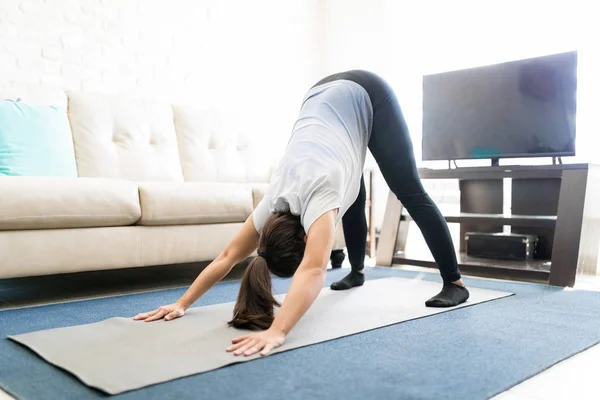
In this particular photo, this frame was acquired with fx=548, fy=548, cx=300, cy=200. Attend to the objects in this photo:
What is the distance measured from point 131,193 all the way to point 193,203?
300 millimetres

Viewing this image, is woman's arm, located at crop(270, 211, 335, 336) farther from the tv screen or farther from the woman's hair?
the tv screen

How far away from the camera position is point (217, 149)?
351 centimetres

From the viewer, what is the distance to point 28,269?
2.07m

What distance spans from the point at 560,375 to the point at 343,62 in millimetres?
3810

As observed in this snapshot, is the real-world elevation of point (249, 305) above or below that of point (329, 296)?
above

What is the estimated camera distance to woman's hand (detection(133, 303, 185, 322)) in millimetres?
1755

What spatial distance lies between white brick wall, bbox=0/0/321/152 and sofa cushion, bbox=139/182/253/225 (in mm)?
1232

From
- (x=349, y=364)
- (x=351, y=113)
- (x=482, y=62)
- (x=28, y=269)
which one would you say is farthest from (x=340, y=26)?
(x=349, y=364)

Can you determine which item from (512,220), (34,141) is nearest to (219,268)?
(34,141)

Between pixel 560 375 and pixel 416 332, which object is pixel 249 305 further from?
pixel 560 375

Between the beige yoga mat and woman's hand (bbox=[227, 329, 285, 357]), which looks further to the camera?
woman's hand (bbox=[227, 329, 285, 357])

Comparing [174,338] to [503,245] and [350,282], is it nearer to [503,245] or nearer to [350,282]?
[350,282]

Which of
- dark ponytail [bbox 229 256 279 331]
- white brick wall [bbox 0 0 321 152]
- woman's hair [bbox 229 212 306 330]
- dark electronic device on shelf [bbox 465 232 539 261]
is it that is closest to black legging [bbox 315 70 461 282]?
woman's hair [bbox 229 212 306 330]

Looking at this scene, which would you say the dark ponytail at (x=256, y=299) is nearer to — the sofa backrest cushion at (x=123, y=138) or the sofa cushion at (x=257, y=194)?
the sofa cushion at (x=257, y=194)
